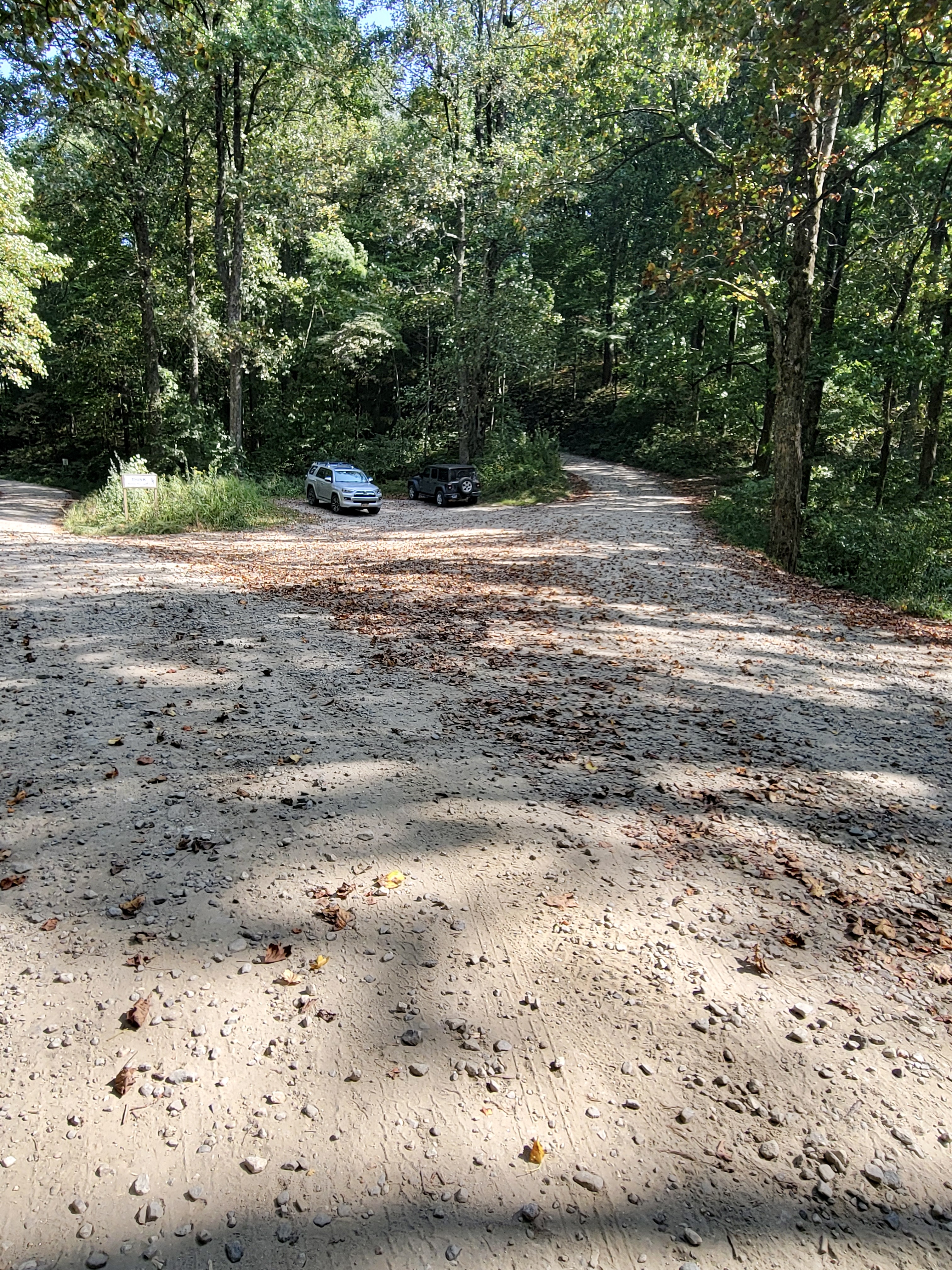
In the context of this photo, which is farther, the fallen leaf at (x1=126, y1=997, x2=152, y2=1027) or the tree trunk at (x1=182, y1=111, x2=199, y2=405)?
the tree trunk at (x1=182, y1=111, x2=199, y2=405)

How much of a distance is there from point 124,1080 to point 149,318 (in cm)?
2921

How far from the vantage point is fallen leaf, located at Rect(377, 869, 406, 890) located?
10.9 ft

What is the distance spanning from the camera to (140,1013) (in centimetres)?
256

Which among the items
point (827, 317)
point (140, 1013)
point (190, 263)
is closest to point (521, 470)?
point (827, 317)

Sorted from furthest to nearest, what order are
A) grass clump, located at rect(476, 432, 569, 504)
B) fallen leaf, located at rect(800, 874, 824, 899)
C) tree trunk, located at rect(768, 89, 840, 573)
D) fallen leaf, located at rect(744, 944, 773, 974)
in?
grass clump, located at rect(476, 432, 569, 504), tree trunk, located at rect(768, 89, 840, 573), fallen leaf, located at rect(800, 874, 824, 899), fallen leaf, located at rect(744, 944, 773, 974)

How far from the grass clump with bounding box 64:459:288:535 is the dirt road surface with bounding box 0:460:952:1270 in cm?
1208

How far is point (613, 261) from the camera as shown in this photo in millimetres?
38562

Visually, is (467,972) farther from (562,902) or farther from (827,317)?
(827,317)

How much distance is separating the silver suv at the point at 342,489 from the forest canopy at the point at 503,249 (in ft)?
10.3

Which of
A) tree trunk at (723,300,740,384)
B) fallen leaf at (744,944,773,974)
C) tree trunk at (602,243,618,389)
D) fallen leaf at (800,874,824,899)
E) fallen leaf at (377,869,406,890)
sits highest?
tree trunk at (602,243,618,389)

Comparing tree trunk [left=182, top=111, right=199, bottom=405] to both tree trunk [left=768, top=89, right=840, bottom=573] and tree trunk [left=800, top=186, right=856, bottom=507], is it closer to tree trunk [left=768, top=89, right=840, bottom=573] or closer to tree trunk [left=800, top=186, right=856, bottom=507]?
tree trunk [left=768, top=89, right=840, bottom=573]

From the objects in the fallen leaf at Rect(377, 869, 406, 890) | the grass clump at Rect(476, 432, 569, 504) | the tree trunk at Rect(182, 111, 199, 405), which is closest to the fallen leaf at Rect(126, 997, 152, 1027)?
the fallen leaf at Rect(377, 869, 406, 890)

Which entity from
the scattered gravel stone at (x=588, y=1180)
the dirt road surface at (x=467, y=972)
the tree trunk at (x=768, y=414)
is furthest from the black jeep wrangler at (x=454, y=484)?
the scattered gravel stone at (x=588, y=1180)

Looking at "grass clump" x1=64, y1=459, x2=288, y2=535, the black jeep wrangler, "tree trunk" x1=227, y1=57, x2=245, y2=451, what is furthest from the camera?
the black jeep wrangler
